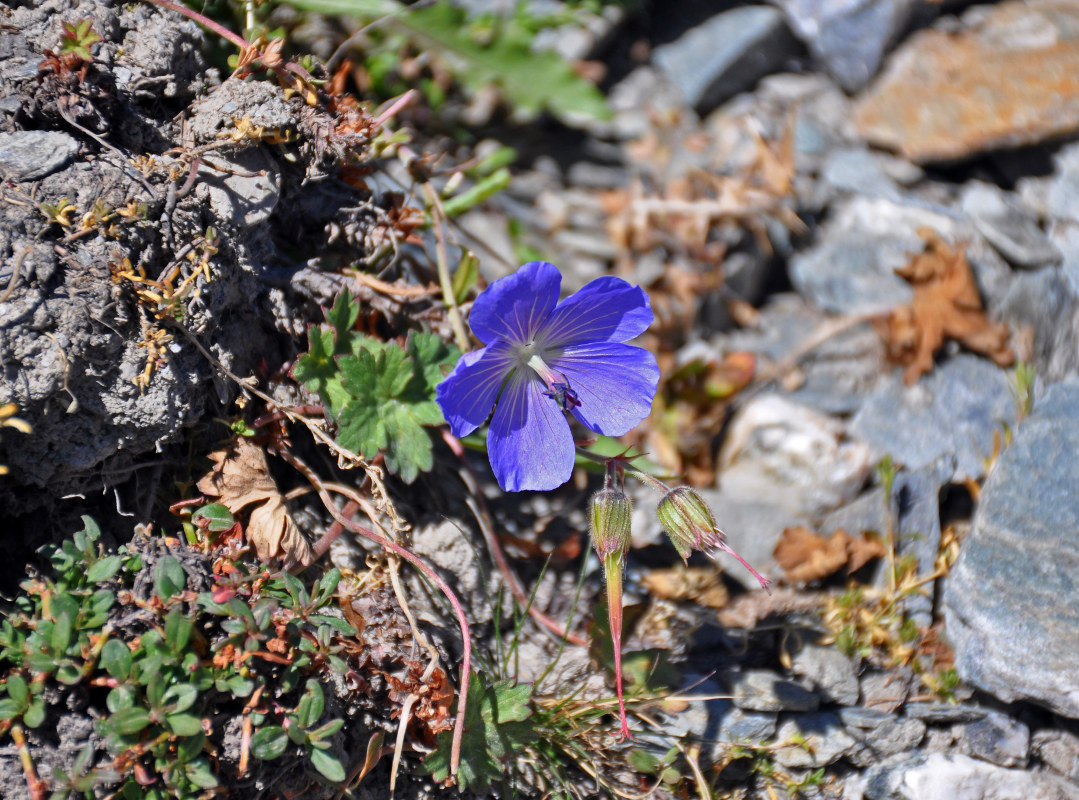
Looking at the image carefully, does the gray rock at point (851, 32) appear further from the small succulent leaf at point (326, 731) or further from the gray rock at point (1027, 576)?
the small succulent leaf at point (326, 731)

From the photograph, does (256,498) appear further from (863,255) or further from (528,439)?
(863,255)

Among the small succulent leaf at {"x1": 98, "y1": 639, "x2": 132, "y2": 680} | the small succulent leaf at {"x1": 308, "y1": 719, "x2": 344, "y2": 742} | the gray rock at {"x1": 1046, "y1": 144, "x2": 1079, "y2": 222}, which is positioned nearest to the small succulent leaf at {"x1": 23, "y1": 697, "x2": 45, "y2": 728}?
the small succulent leaf at {"x1": 98, "y1": 639, "x2": 132, "y2": 680}

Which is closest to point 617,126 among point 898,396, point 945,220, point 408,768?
point 945,220

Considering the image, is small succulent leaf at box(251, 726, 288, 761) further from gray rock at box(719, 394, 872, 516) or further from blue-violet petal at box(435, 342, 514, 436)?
gray rock at box(719, 394, 872, 516)

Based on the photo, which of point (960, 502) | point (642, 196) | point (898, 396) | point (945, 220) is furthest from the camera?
point (642, 196)

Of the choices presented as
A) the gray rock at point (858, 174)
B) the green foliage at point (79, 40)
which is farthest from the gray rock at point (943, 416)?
the green foliage at point (79, 40)

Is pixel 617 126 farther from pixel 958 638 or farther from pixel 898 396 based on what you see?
pixel 958 638
